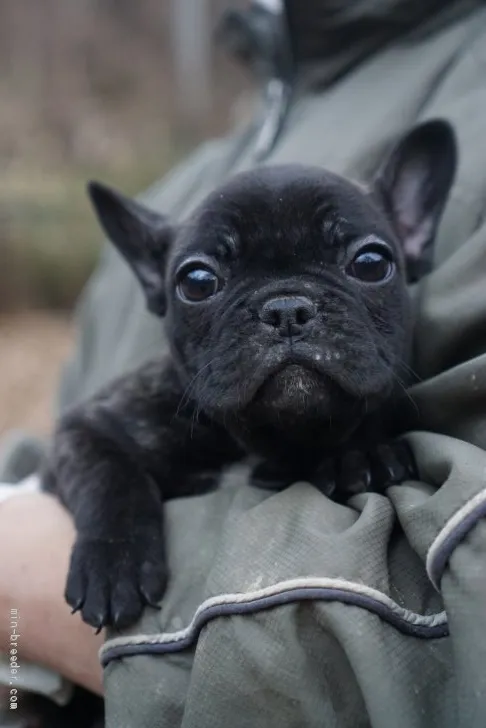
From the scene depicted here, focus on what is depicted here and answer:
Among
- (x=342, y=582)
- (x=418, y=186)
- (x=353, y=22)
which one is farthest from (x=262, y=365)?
(x=353, y=22)

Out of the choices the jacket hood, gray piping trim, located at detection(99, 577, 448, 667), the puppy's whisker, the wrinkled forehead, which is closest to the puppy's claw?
gray piping trim, located at detection(99, 577, 448, 667)

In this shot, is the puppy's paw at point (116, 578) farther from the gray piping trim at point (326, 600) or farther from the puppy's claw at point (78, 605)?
the gray piping trim at point (326, 600)

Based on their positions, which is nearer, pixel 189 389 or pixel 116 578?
pixel 116 578

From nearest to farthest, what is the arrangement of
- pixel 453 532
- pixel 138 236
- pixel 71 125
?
pixel 453 532, pixel 138 236, pixel 71 125

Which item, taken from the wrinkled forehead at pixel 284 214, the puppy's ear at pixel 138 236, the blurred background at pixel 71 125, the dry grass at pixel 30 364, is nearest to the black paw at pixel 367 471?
the wrinkled forehead at pixel 284 214

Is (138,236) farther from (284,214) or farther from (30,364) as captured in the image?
(30,364)

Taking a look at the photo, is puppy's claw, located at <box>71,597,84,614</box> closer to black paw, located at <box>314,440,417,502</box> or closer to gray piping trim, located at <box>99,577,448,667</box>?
gray piping trim, located at <box>99,577,448,667</box>
